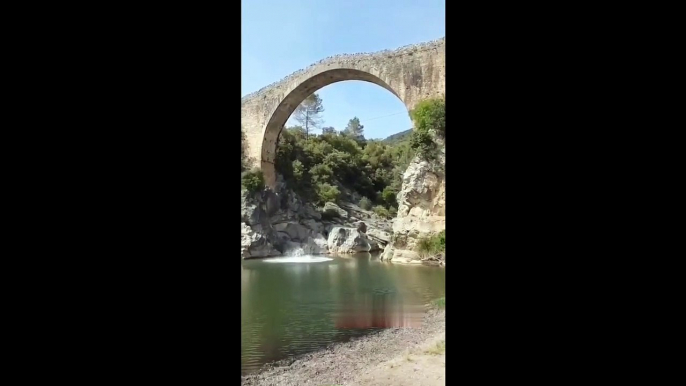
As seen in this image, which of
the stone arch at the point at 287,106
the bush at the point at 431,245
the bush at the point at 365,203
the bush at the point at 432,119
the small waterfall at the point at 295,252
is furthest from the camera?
the bush at the point at 365,203

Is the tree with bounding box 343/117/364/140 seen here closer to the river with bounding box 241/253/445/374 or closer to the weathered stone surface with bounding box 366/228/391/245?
the weathered stone surface with bounding box 366/228/391/245

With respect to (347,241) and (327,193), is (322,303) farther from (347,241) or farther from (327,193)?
(327,193)

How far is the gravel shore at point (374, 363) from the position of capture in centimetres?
378

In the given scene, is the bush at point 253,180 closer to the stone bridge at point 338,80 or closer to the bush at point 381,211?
the stone bridge at point 338,80

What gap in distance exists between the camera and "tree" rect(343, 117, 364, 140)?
18891mm

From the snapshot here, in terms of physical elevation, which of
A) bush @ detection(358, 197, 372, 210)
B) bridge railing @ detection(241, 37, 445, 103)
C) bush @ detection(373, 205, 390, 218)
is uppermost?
bridge railing @ detection(241, 37, 445, 103)

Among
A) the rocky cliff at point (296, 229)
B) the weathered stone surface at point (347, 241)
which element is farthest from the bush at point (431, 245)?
the weathered stone surface at point (347, 241)

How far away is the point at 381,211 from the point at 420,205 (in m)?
5.55

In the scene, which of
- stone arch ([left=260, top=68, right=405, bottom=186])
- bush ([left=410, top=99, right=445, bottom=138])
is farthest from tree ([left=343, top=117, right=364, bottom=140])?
bush ([left=410, top=99, right=445, bottom=138])

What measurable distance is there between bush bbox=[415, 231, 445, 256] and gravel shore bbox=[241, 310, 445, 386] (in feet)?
10.4

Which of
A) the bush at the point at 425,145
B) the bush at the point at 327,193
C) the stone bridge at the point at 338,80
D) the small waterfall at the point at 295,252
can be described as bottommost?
the small waterfall at the point at 295,252

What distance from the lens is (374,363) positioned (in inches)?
178

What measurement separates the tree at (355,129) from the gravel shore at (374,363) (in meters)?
13.6
